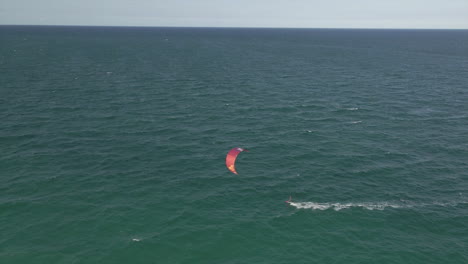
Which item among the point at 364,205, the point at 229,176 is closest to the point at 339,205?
the point at 364,205

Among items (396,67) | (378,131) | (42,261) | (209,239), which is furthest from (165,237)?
(396,67)

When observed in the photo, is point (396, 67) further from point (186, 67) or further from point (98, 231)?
point (98, 231)

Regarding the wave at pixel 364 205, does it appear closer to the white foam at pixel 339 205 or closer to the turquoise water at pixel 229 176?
the white foam at pixel 339 205

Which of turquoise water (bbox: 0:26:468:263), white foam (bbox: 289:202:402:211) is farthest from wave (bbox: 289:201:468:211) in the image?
turquoise water (bbox: 0:26:468:263)

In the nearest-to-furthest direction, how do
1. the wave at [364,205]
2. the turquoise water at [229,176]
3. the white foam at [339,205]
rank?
the turquoise water at [229,176] → the white foam at [339,205] → the wave at [364,205]

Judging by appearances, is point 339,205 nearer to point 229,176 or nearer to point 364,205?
point 364,205

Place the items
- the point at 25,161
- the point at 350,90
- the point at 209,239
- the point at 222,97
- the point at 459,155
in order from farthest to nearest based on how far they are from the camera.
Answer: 1. the point at 350,90
2. the point at 222,97
3. the point at 459,155
4. the point at 25,161
5. the point at 209,239

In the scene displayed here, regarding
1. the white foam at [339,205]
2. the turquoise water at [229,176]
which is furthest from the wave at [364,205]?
the turquoise water at [229,176]

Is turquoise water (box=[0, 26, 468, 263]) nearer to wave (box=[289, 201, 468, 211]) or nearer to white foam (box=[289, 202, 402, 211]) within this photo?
white foam (box=[289, 202, 402, 211])

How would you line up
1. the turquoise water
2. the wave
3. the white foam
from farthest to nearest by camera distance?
the wave
the white foam
the turquoise water
